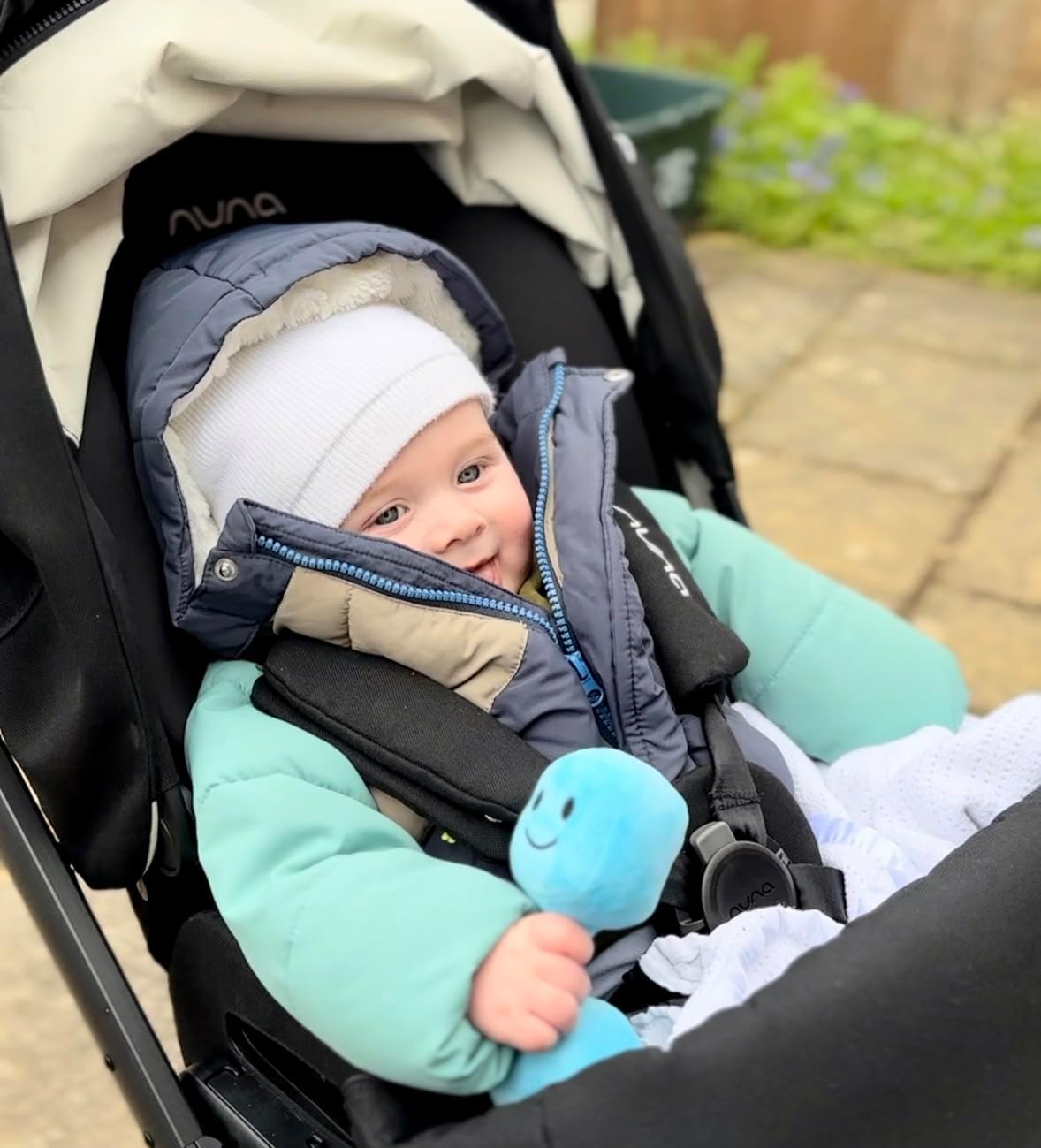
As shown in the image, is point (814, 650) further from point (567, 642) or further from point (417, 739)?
point (417, 739)

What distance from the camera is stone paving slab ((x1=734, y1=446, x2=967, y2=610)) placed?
2389 millimetres

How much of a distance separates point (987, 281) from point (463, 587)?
2.69 meters

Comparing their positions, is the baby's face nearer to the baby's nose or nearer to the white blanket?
the baby's nose

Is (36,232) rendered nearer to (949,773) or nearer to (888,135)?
(949,773)

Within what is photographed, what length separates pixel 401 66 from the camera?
1310 mm

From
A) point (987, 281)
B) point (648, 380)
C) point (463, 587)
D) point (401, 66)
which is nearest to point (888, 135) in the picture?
point (987, 281)

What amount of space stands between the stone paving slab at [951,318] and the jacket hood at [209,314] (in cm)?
211

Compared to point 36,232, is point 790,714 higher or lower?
A: lower

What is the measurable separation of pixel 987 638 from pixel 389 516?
1328 mm

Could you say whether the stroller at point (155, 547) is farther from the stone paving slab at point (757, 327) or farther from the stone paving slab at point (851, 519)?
the stone paving slab at point (757, 327)

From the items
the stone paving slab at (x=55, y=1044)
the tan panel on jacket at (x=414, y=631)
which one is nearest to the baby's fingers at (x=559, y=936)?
the tan panel on jacket at (x=414, y=631)

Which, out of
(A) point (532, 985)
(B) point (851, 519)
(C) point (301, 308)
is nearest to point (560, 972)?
(A) point (532, 985)

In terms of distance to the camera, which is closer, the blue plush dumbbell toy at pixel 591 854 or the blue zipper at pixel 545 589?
the blue plush dumbbell toy at pixel 591 854

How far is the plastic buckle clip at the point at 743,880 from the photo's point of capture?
3.58ft
